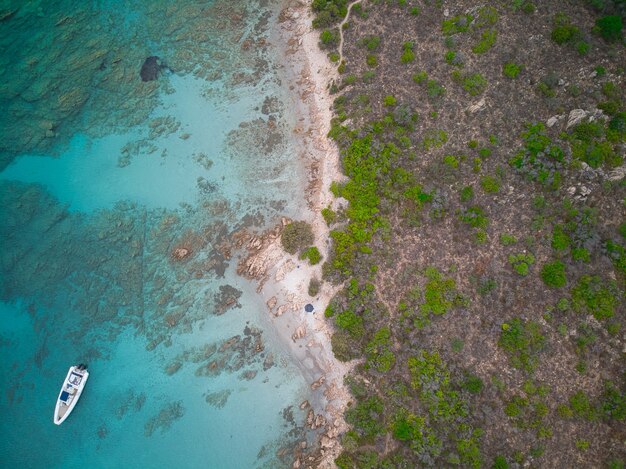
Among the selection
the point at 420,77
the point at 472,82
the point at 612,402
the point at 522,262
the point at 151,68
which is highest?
the point at 151,68

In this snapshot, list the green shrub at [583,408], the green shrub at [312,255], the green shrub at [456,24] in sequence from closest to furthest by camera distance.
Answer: the green shrub at [583,408], the green shrub at [456,24], the green shrub at [312,255]

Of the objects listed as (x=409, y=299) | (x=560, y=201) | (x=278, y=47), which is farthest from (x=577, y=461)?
(x=278, y=47)

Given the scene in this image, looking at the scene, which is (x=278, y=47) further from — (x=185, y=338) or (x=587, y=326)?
(x=587, y=326)

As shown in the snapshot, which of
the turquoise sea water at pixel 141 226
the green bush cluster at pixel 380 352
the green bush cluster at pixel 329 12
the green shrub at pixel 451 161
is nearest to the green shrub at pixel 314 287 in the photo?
the turquoise sea water at pixel 141 226

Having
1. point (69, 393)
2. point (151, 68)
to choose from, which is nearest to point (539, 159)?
point (151, 68)

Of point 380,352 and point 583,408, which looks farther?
point 380,352

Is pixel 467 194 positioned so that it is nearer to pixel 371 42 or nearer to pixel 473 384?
pixel 473 384

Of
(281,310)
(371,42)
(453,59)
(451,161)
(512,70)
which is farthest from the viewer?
(371,42)

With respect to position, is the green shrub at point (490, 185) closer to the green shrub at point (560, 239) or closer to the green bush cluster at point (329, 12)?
Answer: the green shrub at point (560, 239)
